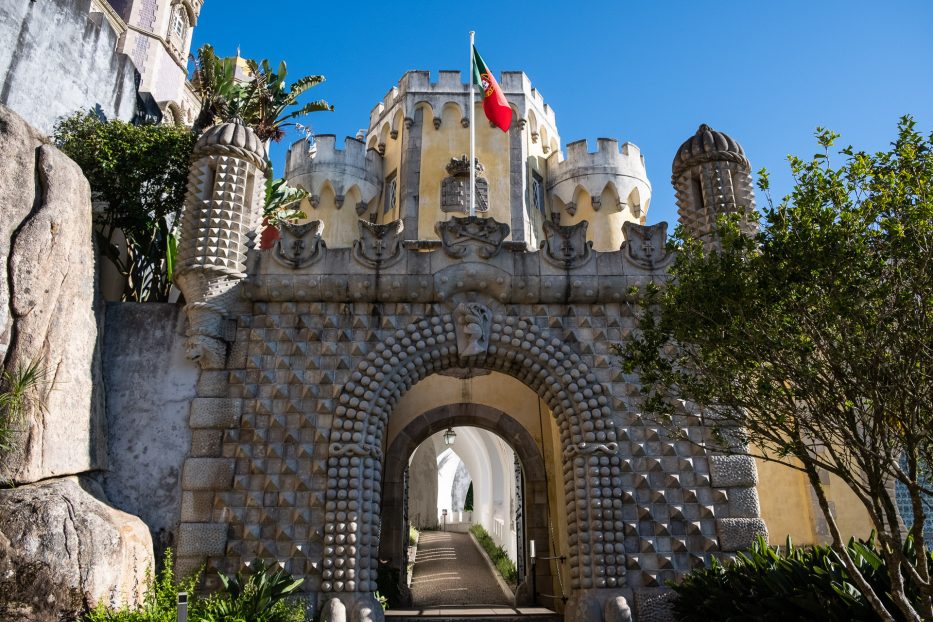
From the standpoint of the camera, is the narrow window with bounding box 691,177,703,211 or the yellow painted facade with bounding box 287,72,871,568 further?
the yellow painted facade with bounding box 287,72,871,568

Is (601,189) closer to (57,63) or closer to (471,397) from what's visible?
(471,397)

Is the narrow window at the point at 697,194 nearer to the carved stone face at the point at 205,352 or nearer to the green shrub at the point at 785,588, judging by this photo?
the green shrub at the point at 785,588

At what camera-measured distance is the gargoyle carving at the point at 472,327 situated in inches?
404

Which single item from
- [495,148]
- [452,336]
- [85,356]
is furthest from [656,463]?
[495,148]

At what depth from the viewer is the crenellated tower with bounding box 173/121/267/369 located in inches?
400

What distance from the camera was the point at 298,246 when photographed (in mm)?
10734

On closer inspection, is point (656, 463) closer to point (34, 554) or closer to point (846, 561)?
point (846, 561)

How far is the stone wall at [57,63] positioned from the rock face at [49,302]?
404cm

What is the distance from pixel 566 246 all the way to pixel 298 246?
4.28m

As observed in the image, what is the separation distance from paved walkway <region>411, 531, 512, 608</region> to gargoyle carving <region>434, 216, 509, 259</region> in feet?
25.5

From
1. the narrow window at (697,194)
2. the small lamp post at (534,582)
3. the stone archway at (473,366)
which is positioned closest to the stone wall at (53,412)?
the stone archway at (473,366)

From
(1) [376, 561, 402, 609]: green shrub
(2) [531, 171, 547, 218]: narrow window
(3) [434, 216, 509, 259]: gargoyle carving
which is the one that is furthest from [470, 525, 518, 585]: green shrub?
(2) [531, 171, 547, 218]: narrow window

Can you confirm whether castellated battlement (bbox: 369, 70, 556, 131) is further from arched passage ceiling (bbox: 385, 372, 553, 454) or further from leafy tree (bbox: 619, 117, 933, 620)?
leafy tree (bbox: 619, 117, 933, 620)

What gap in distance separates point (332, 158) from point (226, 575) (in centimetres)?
1602
